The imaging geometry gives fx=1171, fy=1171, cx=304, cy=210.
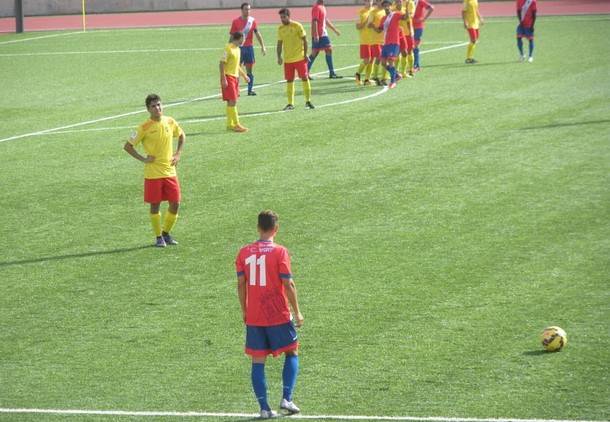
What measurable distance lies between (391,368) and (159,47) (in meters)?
34.9

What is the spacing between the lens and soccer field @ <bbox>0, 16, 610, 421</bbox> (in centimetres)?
1120

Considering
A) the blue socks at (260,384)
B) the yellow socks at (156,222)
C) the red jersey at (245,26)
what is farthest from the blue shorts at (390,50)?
the blue socks at (260,384)

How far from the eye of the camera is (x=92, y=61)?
40.9 metres

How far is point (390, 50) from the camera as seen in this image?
30094mm

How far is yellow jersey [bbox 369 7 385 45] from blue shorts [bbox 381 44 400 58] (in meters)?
1.02

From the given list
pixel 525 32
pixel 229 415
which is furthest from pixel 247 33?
pixel 229 415

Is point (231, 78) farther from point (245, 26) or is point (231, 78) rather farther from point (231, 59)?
point (245, 26)

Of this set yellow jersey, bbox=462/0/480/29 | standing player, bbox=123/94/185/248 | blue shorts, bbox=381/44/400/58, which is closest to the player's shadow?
standing player, bbox=123/94/185/248

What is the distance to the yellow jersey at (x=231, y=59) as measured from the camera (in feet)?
80.5

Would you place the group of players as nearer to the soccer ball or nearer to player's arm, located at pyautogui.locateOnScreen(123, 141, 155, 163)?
player's arm, located at pyautogui.locateOnScreen(123, 141, 155, 163)

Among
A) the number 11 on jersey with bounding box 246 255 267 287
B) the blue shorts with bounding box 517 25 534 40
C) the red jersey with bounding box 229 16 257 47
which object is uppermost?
the red jersey with bounding box 229 16 257 47

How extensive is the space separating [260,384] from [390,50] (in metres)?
20.9

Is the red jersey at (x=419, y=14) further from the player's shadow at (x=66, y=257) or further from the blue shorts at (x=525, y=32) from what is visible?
the player's shadow at (x=66, y=257)

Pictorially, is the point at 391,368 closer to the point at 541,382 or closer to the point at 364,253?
the point at 541,382
